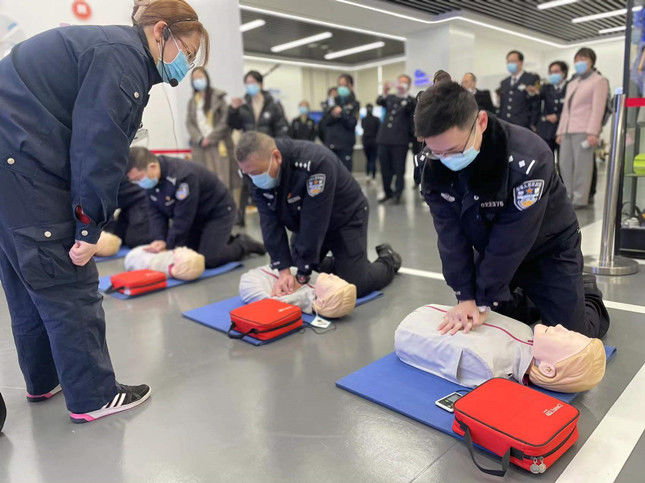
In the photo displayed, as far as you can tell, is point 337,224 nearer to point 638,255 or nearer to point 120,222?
point 638,255

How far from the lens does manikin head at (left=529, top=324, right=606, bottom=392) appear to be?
65.9 inches

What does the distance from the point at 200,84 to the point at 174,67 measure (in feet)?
11.9

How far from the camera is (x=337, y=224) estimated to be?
2.99 m

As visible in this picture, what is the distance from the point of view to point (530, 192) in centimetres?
171

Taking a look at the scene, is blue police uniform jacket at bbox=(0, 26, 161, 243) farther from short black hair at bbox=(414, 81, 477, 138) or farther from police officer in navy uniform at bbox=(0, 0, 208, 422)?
short black hair at bbox=(414, 81, 477, 138)

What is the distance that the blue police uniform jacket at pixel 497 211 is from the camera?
1.72m

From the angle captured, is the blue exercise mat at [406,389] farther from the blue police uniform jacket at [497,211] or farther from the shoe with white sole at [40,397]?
A: the shoe with white sole at [40,397]

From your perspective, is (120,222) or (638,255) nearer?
(638,255)

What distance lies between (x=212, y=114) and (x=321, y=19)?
280cm

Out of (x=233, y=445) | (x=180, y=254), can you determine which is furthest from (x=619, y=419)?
(x=180, y=254)

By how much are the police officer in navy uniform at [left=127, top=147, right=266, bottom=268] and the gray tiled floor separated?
1156 millimetres

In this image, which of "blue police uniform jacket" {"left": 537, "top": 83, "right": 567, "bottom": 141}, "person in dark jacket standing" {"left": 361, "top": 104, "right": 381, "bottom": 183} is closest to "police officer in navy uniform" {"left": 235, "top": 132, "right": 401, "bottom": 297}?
"blue police uniform jacket" {"left": 537, "top": 83, "right": 567, "bottom": 141}

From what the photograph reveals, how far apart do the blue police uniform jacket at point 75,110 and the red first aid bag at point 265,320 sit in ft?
3.45

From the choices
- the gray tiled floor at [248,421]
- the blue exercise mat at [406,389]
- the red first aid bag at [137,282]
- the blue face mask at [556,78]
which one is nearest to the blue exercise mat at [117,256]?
the red first aid bag at [137,282]
